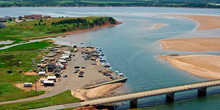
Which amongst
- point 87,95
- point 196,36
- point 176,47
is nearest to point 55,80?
point 87,95

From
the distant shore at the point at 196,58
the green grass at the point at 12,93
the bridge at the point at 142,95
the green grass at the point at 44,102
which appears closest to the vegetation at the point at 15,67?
the green grass at the point at 12,93

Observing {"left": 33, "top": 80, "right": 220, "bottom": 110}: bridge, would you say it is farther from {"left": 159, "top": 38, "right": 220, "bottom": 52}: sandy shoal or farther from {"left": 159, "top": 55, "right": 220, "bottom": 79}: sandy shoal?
{"left": 159, "top": 38, "right": 220, "bottom": 52}: sandy shoal

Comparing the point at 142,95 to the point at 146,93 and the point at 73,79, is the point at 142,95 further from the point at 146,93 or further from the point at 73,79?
the point at 73,79

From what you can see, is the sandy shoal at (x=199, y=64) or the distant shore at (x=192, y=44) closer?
the sandy shoal at (x=199, y=64)

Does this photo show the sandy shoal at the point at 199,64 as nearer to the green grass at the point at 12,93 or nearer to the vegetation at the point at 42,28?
the green grass at the point at 12,93

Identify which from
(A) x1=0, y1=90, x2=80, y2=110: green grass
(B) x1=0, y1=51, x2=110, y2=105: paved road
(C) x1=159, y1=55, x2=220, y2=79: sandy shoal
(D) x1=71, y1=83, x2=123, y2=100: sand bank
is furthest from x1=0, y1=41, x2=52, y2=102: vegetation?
(C) x1=159, y1=55, x2=220, y2=79: sandy shoal

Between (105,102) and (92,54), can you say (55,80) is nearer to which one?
(105,102)

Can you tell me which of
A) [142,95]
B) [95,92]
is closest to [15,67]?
[95,92]
